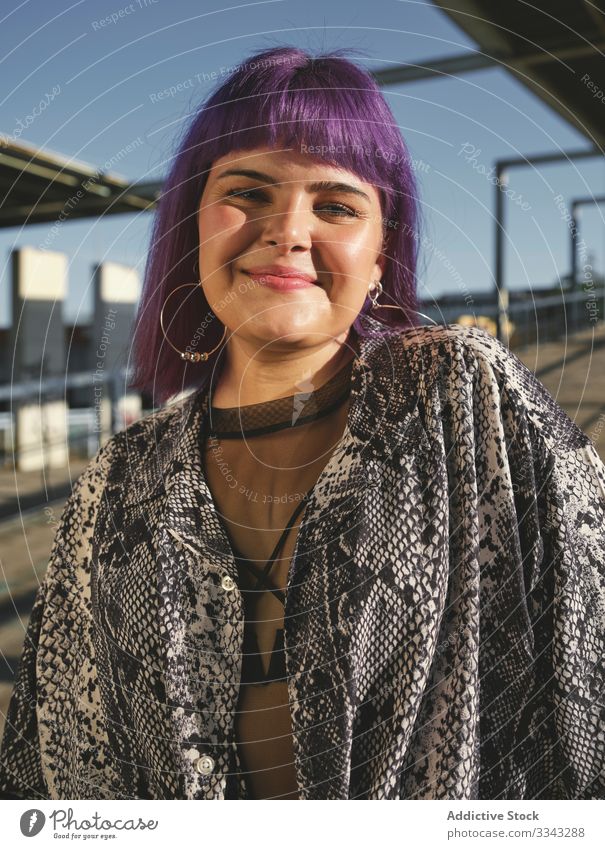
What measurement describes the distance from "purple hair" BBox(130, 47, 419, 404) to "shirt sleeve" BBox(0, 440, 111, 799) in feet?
0.46

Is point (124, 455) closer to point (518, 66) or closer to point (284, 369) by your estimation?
point (284, 369)

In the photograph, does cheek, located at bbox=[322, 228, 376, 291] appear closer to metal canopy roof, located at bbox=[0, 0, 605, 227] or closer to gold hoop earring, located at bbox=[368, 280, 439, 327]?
gold hoop earring, located at bbox=[368, 280, 439, 327]

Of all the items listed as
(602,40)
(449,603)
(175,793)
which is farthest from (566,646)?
(602,40)

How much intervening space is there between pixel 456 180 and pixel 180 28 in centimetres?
26

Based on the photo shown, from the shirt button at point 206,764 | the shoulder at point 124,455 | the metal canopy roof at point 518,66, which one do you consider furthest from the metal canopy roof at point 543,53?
the shirt button at point 206,764

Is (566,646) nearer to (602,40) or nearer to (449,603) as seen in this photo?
(449,603)

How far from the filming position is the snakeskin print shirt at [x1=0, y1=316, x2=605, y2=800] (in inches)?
18.4

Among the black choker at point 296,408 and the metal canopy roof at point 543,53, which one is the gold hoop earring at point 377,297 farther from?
the metal canopy roof at point 543,53

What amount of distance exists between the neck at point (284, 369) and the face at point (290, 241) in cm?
3

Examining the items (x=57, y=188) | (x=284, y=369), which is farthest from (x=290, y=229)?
(x=57, y=188)

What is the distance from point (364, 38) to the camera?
0.58m

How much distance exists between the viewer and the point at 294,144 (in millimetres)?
474

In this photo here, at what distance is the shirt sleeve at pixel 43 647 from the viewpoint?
0.60 m

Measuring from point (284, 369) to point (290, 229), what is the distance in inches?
4.3
